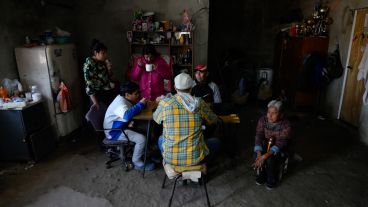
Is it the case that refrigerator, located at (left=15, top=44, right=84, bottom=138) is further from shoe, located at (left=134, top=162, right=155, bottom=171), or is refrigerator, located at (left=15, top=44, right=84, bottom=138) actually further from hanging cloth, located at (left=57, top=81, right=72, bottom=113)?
shoe, located at (left=134, top=162, right=155, bottom=171)

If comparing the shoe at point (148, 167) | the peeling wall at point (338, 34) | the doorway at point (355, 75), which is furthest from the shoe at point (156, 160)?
the peeling wall at point (338, 34)

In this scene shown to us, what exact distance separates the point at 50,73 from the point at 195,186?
2535mm

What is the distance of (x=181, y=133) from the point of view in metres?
2.26

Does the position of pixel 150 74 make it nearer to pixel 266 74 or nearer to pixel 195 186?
pixel 195 186

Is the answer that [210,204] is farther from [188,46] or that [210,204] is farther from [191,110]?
[188,46]

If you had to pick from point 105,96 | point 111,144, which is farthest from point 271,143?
point 105,96

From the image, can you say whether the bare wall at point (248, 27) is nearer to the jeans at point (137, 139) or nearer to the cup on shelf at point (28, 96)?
the jeans at point (137, 139)

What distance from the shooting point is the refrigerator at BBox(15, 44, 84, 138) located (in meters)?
3.59

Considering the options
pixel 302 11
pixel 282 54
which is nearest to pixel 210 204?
pixel 282 54

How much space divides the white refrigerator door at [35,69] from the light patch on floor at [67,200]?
1.45 meters

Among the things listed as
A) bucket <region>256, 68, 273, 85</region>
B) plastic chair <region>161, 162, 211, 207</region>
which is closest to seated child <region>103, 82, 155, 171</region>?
plastic chair <region>161, 162, 211, 207</region>

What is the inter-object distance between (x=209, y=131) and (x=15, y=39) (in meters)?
3.04

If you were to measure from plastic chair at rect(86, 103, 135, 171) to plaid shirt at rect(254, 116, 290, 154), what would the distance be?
1.46 m

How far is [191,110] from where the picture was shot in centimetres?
223
